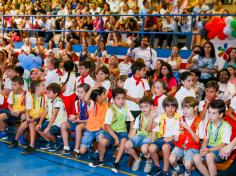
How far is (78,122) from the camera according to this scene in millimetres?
6098

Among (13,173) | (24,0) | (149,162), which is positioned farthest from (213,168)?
(24,0)

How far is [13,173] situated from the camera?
5145 millimetres

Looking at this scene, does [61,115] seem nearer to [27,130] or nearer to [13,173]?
[27,130]

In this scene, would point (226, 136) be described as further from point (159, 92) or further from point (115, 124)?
point (115, 124)

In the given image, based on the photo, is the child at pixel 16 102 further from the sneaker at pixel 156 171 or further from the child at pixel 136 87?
the sneaker at pixel 156 171

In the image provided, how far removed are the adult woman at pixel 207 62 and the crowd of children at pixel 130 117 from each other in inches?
Answer: 39.4

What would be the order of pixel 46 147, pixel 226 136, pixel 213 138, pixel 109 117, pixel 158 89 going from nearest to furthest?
pixel 226 136 < pixel 213 138 < pixel 109 117 < pixel 158 89 < pixel 46 147

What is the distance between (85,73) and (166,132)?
7.00ft

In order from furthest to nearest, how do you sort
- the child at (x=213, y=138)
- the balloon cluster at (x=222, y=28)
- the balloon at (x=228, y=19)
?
the balloon at (x=228, y=19) → the balloon cluster at (x=222, y=28) → the child at (x=213, y=138)

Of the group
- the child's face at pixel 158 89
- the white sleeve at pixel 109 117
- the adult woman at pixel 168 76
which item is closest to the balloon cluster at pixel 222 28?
the adult woman at pixel 168 76

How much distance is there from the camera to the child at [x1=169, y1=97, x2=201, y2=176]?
4.75 m

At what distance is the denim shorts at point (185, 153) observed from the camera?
→ 4.70 m

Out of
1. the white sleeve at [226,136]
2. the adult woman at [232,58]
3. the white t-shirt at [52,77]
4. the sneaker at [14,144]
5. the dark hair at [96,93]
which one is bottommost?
the sneaker at [14,144]

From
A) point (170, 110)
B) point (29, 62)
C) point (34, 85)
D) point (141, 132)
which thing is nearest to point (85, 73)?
point (34, 85)
